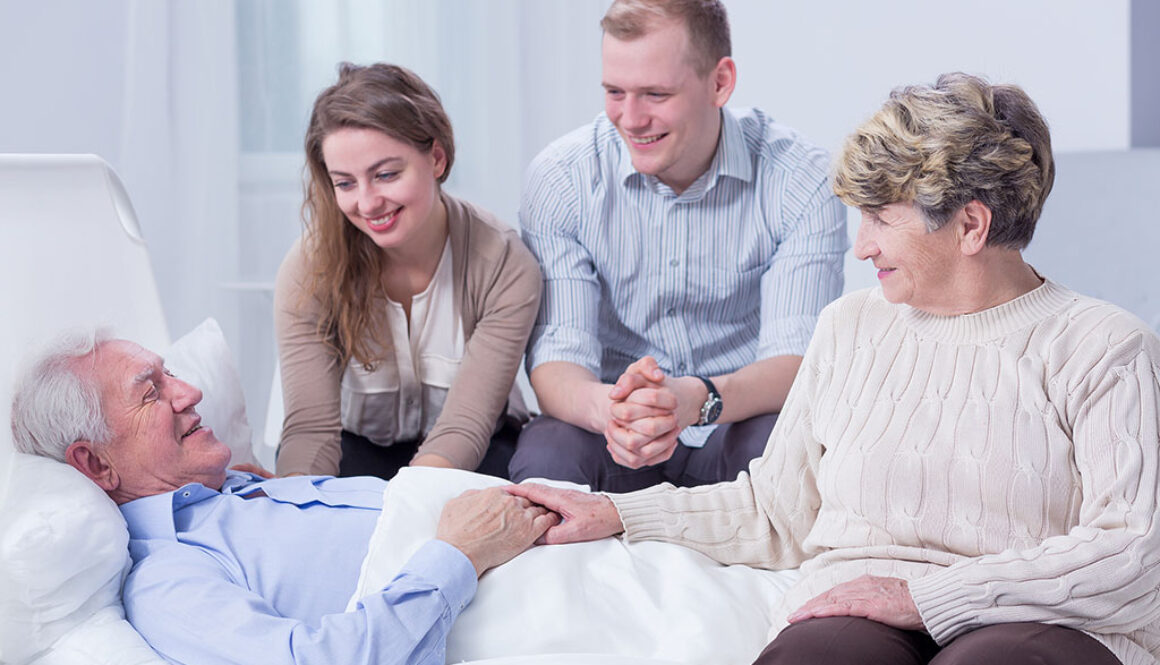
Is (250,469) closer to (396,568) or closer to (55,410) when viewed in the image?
(55,410)

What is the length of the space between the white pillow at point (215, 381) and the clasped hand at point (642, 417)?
660 mm

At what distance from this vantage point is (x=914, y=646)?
122 cm

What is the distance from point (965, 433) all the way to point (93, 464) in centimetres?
111


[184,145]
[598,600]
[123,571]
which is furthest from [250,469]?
[184,145]

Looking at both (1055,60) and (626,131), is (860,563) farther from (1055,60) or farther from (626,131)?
(1055,60)

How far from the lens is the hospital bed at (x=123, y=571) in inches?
52.6

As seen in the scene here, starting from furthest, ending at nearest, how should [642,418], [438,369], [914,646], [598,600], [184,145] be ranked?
[184,145]
[438,369]
[642,418]
[598,600]
[914,646]

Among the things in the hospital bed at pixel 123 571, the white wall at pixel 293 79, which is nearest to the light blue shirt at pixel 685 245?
the hospital bed at pixel 123 571

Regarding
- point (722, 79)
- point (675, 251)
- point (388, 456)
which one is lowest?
point (388, 456)

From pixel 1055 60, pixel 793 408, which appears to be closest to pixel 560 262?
pixel 793 408

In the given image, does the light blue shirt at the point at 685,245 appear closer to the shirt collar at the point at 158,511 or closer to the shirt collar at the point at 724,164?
the shirt collar at the point at 724,164

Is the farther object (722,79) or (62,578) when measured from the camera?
(722,79)

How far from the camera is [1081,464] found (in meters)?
1.25

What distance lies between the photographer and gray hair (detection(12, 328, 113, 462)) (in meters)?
1.50
